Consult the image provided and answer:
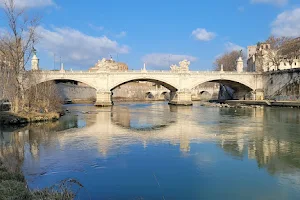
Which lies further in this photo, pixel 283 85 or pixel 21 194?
pixel 283 85

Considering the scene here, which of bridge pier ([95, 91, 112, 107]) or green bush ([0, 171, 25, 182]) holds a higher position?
bridge pier ([95, 91, 112, 107])

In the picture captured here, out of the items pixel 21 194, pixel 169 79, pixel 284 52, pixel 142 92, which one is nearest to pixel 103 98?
pixel 169 79

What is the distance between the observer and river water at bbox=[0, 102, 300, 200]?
8.85m

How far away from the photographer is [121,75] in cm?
5472

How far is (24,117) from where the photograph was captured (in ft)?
78.6

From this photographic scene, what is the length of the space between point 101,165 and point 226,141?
761 cm

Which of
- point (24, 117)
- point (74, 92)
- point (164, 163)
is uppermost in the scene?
point (74, 92)

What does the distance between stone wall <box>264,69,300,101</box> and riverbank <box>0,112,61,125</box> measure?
36517 mm

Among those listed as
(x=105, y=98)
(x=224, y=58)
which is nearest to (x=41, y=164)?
(x=105, y=98)

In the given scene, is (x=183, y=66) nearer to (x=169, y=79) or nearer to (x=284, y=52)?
(x=169, y=79)

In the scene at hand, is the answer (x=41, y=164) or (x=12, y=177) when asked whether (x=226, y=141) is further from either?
(x=12, y=177)

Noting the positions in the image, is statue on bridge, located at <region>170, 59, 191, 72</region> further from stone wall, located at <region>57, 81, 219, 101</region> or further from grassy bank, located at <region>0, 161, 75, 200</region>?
grassy bank, located at <region>0, 161, 75, 200</region>

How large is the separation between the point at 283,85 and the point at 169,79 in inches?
749

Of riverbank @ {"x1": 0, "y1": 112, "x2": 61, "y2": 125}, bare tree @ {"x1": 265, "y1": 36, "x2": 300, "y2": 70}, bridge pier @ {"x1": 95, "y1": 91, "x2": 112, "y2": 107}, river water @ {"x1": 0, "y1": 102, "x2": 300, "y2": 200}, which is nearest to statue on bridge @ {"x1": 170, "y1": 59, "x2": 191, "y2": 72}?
bridge pier @ {"x1": 95, "y1": 91, "x2": 112, "y2": 107}
